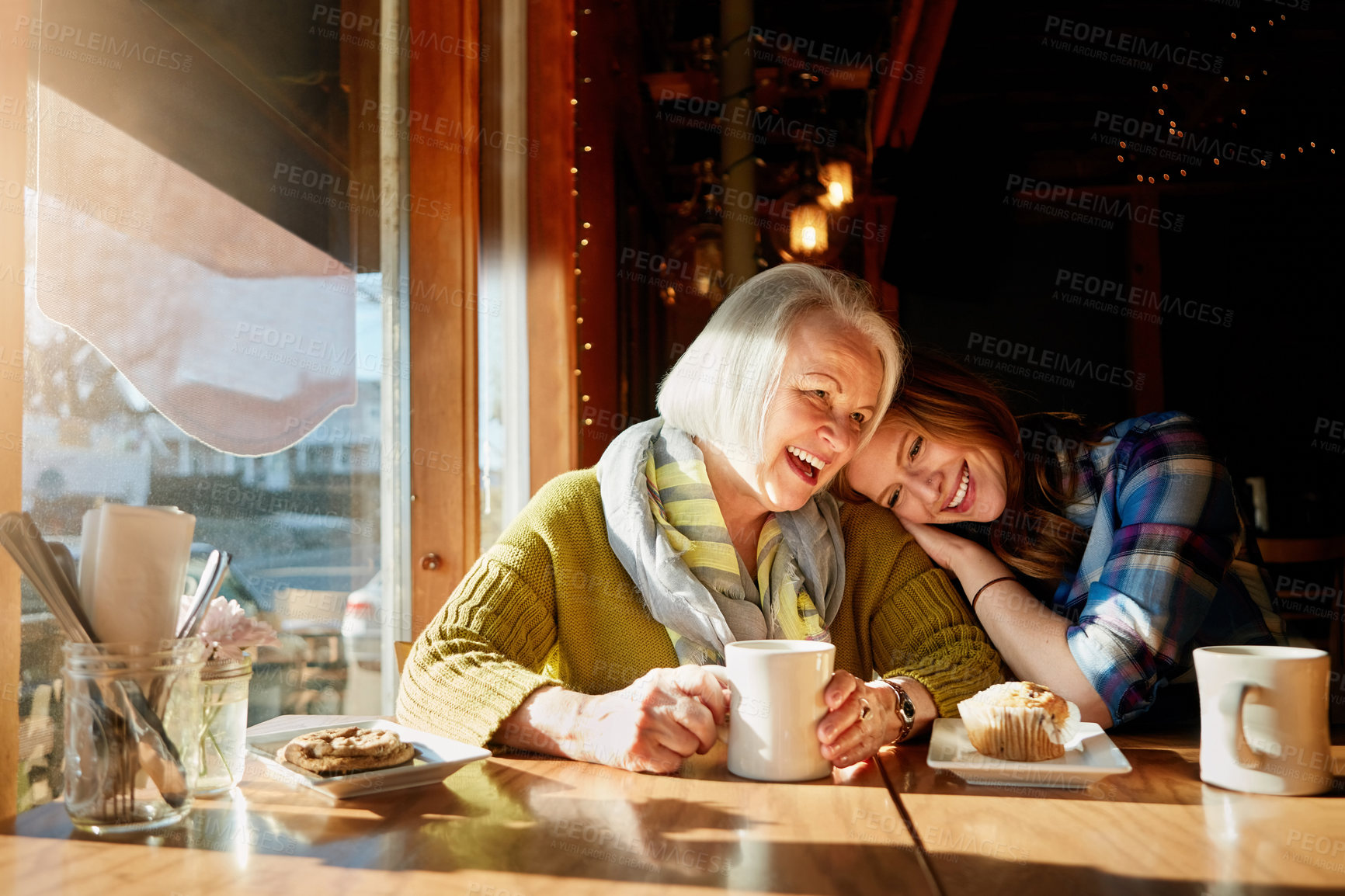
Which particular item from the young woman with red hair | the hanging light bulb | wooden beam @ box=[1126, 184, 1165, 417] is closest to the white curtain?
the young woman with red hair

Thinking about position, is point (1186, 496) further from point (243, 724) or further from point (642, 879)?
point (243, 724)

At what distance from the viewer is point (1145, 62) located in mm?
4383

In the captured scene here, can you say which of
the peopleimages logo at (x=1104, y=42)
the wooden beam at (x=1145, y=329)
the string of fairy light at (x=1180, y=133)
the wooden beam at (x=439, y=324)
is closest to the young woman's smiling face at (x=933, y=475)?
the wooden beam at (x=439, y=324)

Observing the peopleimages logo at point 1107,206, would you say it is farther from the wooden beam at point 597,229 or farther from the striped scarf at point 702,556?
the striped scarf at point 702,556

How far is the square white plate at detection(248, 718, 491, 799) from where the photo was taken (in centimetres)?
98

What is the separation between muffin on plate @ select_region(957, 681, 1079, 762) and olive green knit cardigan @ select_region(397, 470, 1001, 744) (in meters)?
0.23

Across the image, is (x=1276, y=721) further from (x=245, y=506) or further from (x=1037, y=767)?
(x=245, y=506)

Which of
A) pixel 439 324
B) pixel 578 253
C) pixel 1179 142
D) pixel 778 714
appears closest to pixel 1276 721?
pixel 778 714

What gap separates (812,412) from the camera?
159 cm

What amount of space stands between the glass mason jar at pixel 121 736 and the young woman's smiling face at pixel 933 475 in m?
1.17

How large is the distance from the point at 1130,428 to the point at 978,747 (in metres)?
0.79

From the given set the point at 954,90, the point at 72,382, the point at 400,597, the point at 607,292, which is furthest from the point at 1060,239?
the point at 72,382

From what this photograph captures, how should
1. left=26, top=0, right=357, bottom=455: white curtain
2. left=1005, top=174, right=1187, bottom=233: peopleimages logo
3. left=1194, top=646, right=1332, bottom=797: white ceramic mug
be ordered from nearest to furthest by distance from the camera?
left=1194, top=646, right=1332, bottom=797: white ceramic mug, left=26, top=0, right=357, bottom=455: white curtain, left=1005, top=174, right=1187, bottom=233: peopleimages logo

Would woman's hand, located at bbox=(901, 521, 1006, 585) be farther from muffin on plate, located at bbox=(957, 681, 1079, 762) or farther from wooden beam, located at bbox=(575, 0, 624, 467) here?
wooden beam, located at bbox=(575, 0, 624, 467)
